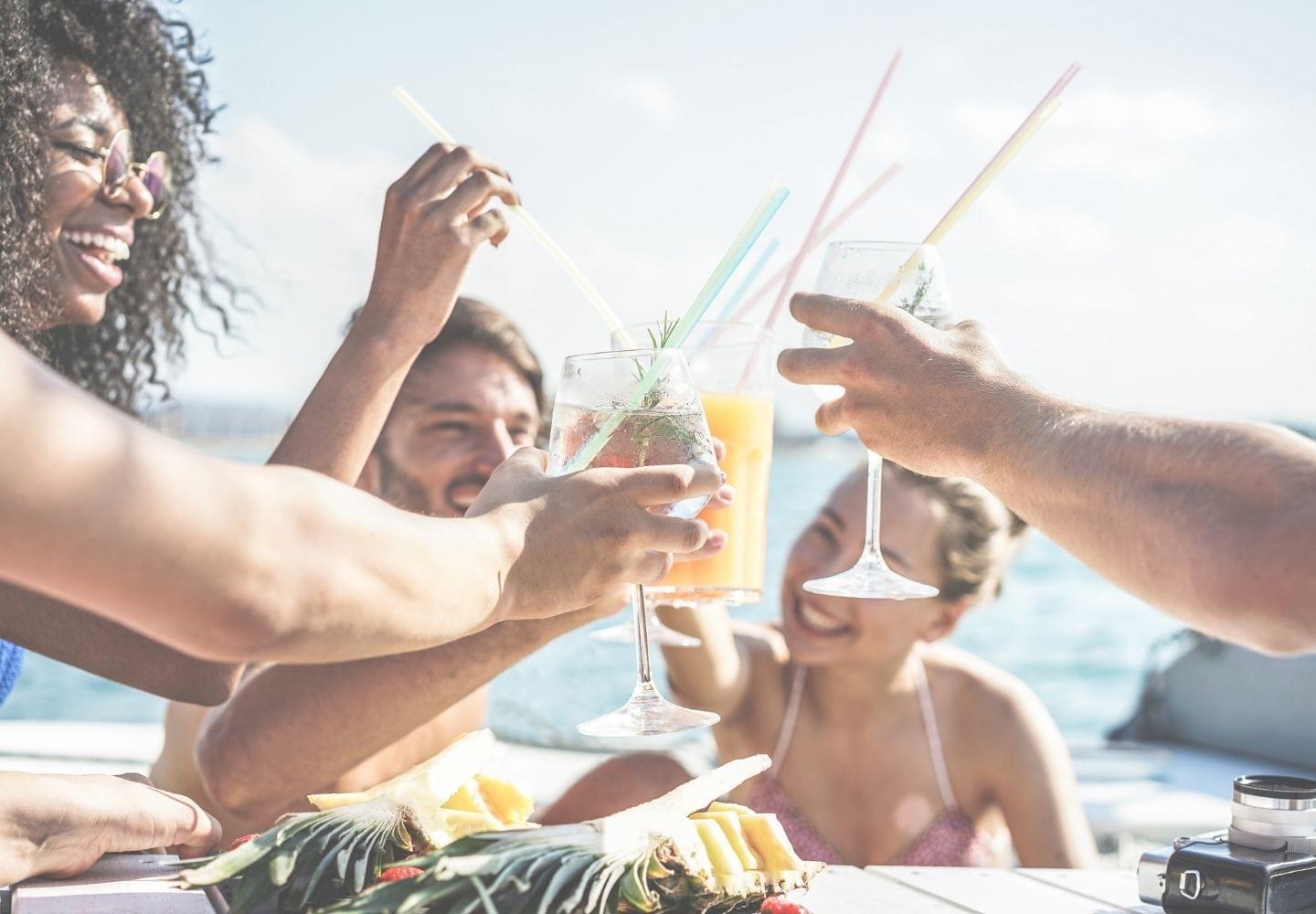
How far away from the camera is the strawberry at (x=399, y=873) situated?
1542 mm

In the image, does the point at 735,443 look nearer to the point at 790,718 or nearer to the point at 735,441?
the point at 735,441

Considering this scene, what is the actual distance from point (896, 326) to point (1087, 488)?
38cm

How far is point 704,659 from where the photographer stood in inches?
152

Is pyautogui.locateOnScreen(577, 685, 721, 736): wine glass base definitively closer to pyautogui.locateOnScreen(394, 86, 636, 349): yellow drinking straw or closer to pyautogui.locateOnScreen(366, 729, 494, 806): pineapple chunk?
pyautogui.locateOnScreen(366, 729, 494, 806): pineapple chunk

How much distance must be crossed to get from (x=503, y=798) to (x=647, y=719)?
248mm

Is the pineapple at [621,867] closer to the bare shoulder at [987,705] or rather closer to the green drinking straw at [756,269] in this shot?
the green drinking straw at [756,269]

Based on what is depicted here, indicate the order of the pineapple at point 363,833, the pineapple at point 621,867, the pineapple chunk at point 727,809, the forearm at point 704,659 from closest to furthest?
the pineapple at point 621,867, the pineapple at point 363,833, the pineapple chunk at point 727,809, the forearm at point 704,659

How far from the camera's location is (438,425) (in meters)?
3.63

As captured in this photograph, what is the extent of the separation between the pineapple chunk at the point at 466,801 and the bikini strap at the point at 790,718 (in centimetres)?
243

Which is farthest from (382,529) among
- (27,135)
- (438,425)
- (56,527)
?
(438,425)

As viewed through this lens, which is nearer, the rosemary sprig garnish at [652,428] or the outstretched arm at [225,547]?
the outstretched arm at [225,547]

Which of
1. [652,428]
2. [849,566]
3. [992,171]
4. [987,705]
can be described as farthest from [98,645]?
[987,705]

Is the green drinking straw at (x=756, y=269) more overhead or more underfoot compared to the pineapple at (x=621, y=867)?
more overhead

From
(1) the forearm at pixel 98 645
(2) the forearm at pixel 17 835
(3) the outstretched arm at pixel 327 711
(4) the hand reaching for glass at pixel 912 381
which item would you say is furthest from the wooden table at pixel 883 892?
(1) the forearm at pixel 98 645
